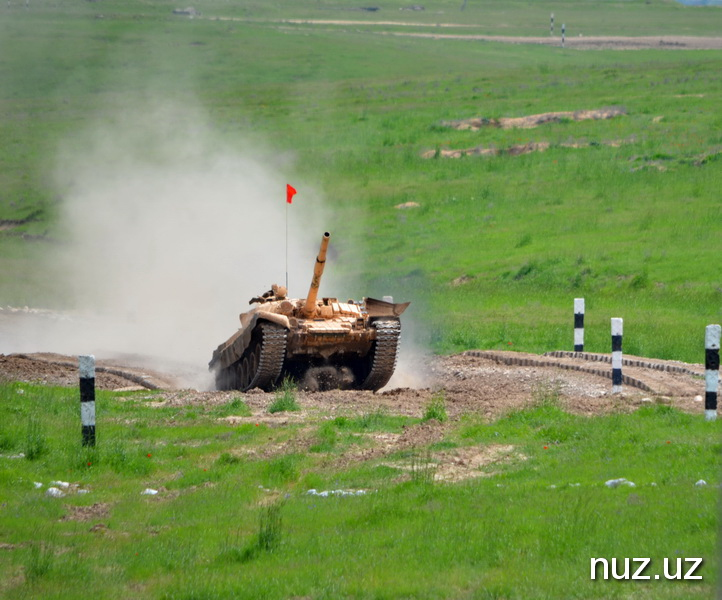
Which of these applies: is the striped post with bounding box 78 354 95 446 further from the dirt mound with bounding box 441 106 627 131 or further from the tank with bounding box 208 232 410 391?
the dirt mound with bounding box 441 106 627 131

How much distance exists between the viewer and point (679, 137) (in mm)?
43438

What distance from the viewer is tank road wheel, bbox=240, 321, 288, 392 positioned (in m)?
18.2

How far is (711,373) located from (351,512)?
471 centimetres

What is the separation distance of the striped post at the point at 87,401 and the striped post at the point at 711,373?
6343 mm

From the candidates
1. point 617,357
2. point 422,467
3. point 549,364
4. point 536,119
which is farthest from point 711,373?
point 536,119

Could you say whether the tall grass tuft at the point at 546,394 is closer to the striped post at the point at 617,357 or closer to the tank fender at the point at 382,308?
the striped post at the point at 617,357

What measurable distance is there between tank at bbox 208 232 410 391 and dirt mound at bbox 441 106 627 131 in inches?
1219

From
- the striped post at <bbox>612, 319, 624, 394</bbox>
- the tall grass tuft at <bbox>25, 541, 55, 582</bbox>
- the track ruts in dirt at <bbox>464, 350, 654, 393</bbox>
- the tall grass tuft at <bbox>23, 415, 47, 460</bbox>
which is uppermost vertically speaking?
the striped post at <bbox>612, 319, 624, 394</bbox>

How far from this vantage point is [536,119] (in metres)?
50.2

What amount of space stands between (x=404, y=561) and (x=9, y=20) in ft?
170

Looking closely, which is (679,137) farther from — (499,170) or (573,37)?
(573,37)

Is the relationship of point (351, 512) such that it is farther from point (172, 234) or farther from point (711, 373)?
point (172, 234)

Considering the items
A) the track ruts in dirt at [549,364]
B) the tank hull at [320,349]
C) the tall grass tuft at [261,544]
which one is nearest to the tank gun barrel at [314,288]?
the tank hull at [320,349]

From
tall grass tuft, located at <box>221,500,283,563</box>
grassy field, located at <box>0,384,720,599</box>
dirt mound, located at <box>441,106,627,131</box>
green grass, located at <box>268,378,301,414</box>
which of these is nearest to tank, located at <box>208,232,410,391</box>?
green grass, located at <box>268,378,301,414</box>
